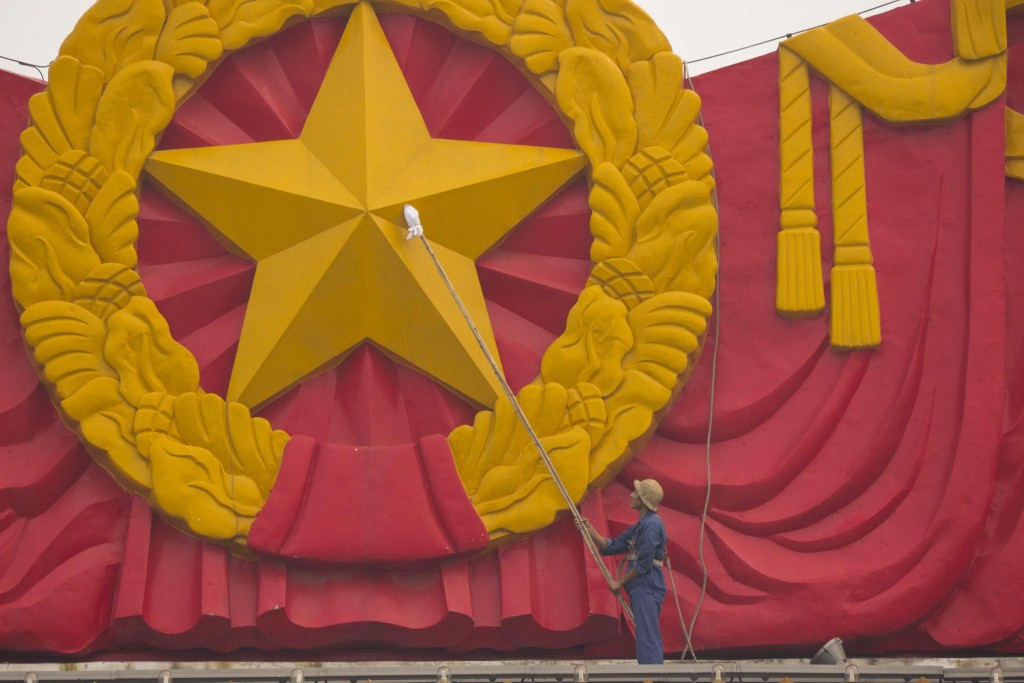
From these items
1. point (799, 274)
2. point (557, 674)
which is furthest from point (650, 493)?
point (799, 274)

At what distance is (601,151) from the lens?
9586mm

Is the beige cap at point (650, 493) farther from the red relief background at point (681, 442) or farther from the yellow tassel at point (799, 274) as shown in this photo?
the yellow tassel at point (799, 274)

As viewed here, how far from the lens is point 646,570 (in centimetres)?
851

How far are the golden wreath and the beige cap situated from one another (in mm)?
554

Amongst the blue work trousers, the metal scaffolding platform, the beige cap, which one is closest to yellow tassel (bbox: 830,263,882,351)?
the beige cap

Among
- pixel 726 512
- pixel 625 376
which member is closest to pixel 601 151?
pixel 625 376

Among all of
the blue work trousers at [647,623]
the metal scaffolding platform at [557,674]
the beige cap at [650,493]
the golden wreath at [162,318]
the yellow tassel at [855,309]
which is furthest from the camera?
the yellow tassel at [855,309]

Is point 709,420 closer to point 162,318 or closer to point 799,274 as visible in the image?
point 799,274

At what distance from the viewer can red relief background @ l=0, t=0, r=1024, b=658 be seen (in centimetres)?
902

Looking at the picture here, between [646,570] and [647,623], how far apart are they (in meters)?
0.26

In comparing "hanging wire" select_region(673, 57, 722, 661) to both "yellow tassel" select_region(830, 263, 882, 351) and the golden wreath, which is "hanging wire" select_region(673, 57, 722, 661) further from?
"yellow tassel" select_region(830, 263, 882, 351)

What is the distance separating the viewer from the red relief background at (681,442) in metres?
9.02

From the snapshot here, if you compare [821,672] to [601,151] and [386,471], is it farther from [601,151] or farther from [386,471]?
[601,151]

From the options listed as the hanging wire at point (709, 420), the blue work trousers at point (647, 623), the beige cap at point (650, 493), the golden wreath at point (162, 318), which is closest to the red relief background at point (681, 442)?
the hanging wire at point (709, 420)
